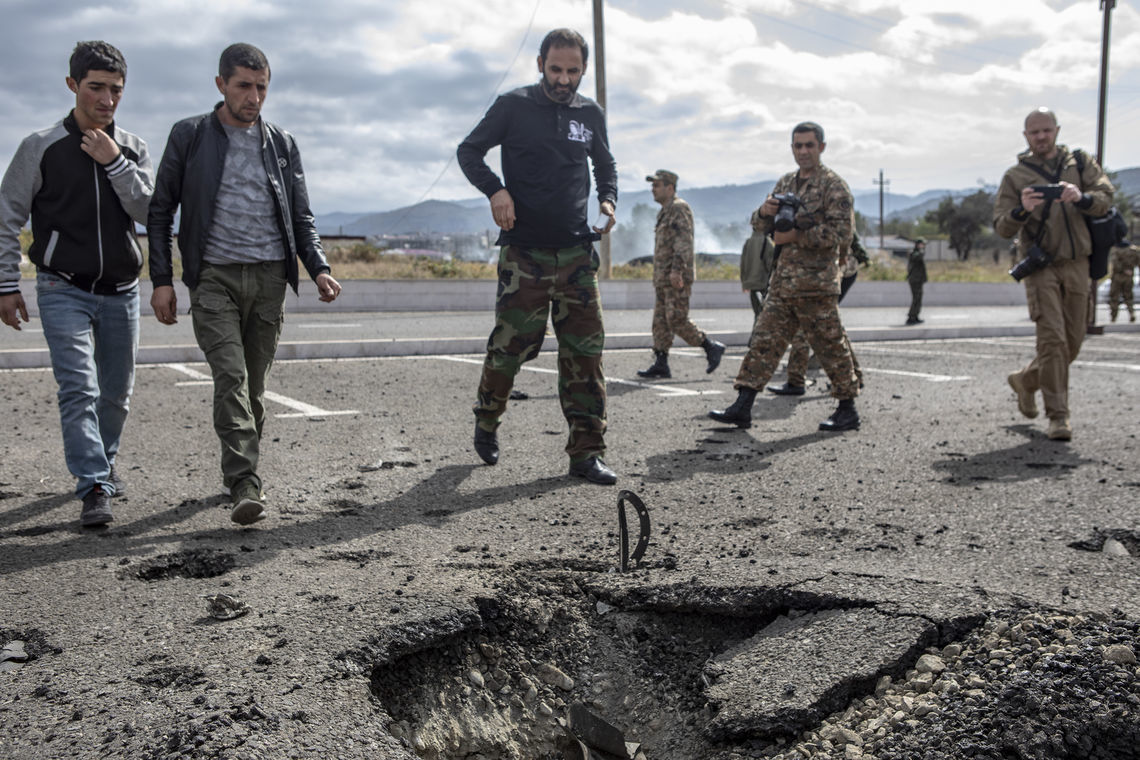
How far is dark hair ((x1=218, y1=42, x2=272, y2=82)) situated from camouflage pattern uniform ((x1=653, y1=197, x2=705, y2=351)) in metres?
5.00

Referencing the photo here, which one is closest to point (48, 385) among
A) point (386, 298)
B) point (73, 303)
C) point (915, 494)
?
point (73, 303)

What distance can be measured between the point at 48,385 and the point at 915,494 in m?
6.39

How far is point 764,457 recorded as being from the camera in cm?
505

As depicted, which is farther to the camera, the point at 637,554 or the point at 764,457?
the point at 764,457

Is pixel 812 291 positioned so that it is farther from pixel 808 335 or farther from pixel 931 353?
pixel 931 353

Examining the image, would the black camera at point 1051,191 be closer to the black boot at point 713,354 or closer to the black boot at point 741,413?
the black boot at point 741,413

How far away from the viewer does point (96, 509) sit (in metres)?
3.53

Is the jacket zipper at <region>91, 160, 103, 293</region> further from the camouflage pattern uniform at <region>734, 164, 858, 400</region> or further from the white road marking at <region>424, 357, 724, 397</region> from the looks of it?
the white road marking at <region>424, 357, 724, 397</region>

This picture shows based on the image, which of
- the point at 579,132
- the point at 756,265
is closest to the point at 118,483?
the point at 579,132

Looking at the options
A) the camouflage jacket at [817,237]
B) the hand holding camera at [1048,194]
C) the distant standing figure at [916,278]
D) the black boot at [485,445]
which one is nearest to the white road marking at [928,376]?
the camouflage jacket at [817,237]

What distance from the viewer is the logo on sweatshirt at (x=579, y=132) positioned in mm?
4367

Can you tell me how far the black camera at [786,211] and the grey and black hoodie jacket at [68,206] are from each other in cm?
339

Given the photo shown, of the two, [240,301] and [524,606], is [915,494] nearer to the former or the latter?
[524,606]

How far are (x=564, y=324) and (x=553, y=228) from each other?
0.44 m
